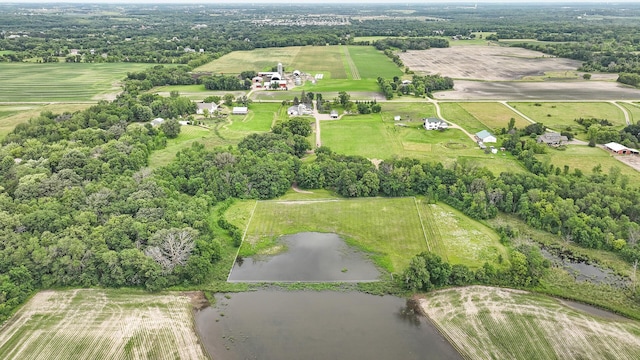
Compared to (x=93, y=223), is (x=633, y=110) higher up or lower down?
higher up

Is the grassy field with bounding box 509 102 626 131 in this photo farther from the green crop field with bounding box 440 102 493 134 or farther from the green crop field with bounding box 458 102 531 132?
the green crop field with bounding box 440 102 493 134

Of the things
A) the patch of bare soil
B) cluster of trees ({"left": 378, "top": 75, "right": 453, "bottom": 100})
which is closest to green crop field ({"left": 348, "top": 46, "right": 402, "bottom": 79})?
the patch of bare soil

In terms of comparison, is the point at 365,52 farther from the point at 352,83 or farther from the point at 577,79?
the point at 577,79

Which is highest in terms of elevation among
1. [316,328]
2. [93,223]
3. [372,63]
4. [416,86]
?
[372,63]

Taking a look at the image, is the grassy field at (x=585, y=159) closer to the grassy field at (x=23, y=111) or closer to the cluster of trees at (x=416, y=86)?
the cluster of trees at (x=416, y=86)

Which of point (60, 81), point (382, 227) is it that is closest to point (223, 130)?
point (382, 227)

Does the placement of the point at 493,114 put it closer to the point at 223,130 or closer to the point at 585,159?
the point at 585,159

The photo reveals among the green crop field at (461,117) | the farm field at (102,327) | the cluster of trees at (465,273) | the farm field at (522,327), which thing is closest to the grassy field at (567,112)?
the green crop field at (461,117)
